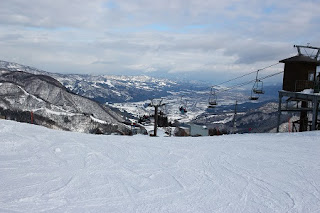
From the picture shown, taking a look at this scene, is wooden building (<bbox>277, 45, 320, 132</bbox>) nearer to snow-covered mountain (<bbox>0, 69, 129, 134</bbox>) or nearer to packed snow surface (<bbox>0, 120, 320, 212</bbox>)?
packed snow surface (<bbox>0, 120, 320, 212</bbox>)

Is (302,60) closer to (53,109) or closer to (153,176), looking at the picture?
(153,176)

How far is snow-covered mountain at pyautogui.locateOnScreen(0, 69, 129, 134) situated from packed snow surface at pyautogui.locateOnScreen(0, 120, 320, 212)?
6409 centimetres

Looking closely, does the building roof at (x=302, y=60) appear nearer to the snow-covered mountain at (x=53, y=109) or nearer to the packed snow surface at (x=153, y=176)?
the packed snow surface at (x=153, y=176)

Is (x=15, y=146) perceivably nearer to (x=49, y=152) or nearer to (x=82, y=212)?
(x=49, y=152)

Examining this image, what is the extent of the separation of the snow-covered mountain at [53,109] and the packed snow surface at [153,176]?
210 ft

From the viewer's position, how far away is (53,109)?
4769 inches

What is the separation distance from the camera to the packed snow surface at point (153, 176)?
18.9 ft

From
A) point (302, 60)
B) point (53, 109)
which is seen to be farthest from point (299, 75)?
point (53, 109)

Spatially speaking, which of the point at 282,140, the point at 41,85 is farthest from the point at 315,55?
the point at 41,85

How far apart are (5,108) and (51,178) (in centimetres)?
11911

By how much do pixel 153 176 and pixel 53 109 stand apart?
407ft

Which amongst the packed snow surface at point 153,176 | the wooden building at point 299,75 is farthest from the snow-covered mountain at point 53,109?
the packed snow surface at point 153,176

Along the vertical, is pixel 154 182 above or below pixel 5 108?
above

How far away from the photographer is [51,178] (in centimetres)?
732
